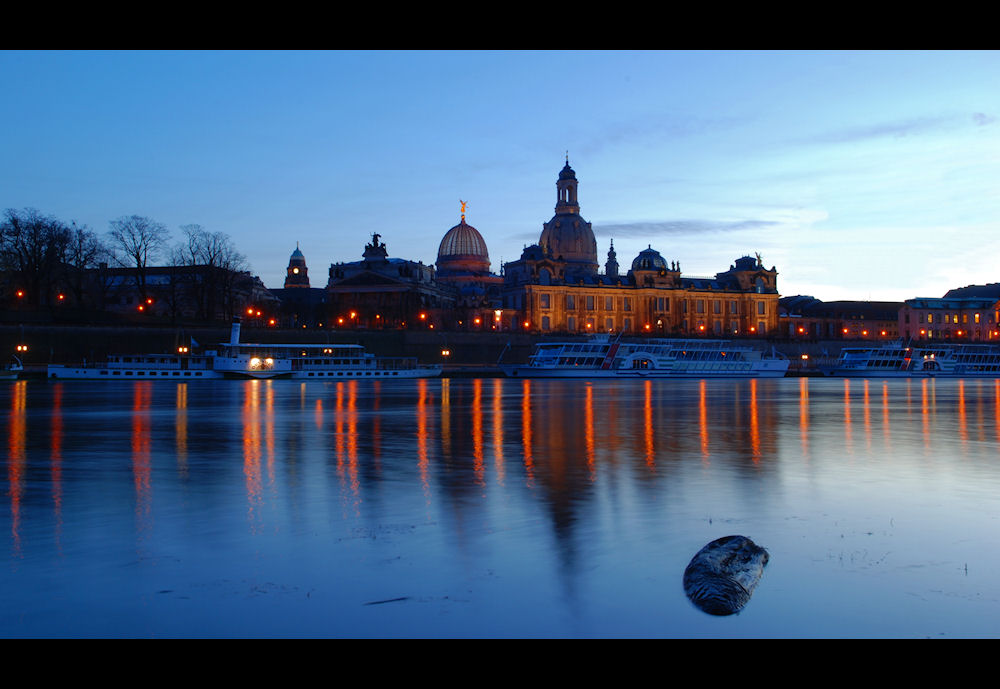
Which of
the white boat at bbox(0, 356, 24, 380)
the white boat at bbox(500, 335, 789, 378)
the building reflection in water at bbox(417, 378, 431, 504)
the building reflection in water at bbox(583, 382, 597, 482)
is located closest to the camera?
the building reflection in water at bbox(417, 378, 431, 504)

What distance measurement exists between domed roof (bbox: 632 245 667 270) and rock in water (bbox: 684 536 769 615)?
5193 inches

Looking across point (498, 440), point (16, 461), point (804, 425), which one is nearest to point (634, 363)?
point (804, 425)

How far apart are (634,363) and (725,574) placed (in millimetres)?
72949

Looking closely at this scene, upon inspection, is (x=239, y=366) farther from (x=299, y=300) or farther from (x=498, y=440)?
(x=299, y=300)

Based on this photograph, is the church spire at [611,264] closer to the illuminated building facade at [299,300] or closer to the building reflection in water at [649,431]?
the illuminated building facade at [299,300]

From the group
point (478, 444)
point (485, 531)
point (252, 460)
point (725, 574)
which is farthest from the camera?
point (478, 444)

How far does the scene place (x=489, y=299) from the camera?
143 m

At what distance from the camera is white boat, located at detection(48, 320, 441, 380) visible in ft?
222

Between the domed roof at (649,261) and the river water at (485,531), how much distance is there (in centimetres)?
11547

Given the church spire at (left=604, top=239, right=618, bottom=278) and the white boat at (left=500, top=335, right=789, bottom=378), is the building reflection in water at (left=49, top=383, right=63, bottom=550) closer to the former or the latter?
the white boat at (left=500, top=335, right=789, bottom=378)

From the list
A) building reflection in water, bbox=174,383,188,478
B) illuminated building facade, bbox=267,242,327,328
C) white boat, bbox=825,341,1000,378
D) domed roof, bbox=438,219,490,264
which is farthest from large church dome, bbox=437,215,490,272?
building reflection in water, bbox=174,383,188,478

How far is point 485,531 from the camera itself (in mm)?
12109
